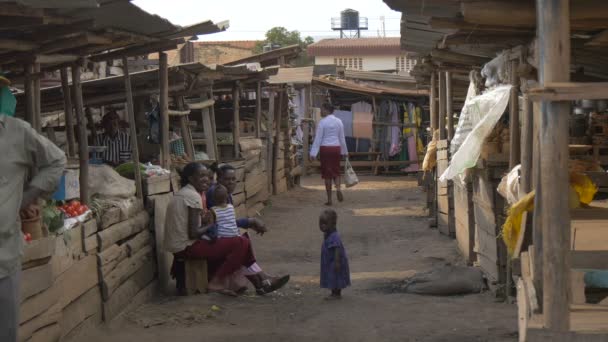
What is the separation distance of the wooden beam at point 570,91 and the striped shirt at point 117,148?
24.5ft

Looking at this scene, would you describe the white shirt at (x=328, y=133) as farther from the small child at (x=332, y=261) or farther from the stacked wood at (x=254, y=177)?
the small child at (x=332, y=261)

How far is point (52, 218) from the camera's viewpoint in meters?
6.24

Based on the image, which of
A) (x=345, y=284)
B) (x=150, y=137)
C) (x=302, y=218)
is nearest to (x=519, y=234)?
(x=345, y=284)

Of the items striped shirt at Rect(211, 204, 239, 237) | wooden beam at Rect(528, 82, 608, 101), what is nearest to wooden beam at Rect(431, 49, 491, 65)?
striped shirt at Rect(211, 204, 239, 237)

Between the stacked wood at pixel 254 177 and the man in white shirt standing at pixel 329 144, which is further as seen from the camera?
the man in white shirt standing at pixel 329 144

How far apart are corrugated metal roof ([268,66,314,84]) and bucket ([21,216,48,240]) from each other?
42.0 ft

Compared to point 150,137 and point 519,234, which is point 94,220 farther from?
point 150,137

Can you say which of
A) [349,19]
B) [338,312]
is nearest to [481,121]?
[338,312]

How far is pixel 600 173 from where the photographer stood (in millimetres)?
6996

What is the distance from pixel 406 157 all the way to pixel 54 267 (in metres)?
19.9

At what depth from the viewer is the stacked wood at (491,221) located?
798 centimetres

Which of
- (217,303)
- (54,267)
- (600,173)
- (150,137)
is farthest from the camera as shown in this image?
(150,137)

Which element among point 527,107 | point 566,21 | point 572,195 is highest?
point 566,21

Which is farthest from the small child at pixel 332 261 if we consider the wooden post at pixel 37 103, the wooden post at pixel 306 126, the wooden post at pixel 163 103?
the wooden post at pixel 306 126
